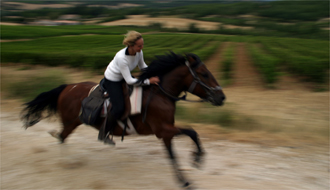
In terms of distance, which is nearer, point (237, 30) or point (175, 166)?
point (175, 166)

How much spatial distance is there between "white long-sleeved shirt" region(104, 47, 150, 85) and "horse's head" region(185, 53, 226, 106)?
67cm

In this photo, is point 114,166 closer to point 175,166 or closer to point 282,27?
point 175,166

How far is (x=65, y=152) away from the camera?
5.69m

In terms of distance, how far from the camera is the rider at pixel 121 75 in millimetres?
4035

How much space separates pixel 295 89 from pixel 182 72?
9.87 meters

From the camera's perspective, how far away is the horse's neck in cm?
427

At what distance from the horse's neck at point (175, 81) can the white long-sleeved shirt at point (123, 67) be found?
306 mm

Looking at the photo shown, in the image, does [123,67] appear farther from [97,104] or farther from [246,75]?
[246,75]

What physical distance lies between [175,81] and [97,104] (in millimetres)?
1342

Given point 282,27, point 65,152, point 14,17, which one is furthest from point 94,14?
point 65,152

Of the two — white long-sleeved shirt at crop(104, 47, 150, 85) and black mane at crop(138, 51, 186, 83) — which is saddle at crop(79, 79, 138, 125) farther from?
black mane at crop(138, 51, 186, 83)

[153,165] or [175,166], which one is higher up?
[175,166]

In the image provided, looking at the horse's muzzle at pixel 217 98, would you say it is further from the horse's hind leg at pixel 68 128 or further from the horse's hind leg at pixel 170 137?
A: the horse's hind leg at pixel 68 128

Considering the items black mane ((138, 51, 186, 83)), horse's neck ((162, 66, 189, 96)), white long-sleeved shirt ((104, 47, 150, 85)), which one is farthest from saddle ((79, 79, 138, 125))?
horse's neck ((162, 66, 189, 96))
